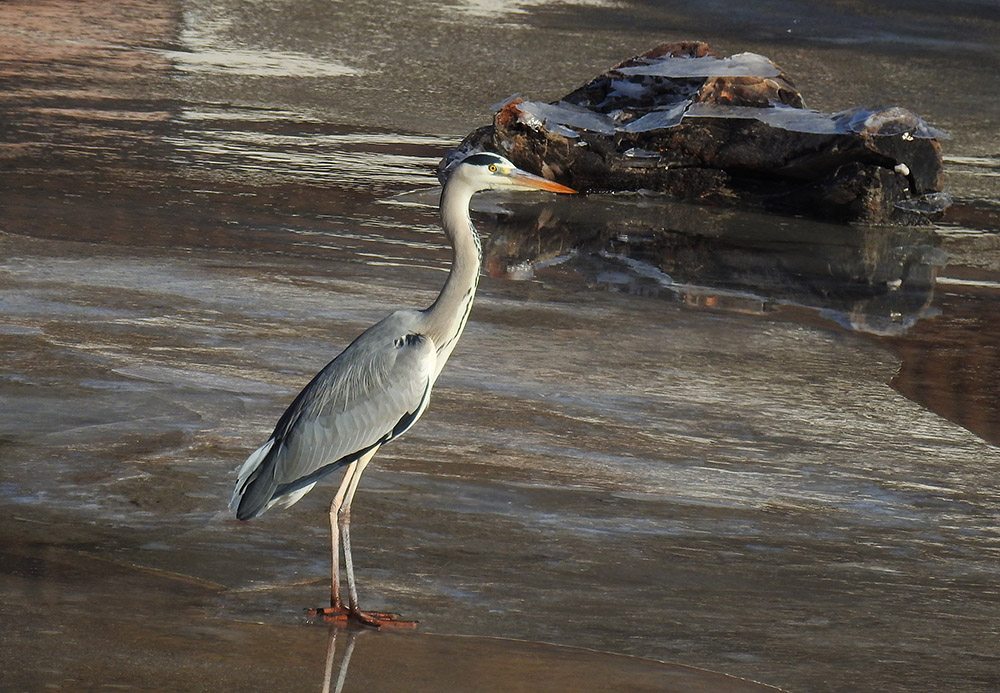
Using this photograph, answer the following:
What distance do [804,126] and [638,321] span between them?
4.90 meters

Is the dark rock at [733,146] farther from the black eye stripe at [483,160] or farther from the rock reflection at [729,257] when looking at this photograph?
the black eye stripe at [483,160]

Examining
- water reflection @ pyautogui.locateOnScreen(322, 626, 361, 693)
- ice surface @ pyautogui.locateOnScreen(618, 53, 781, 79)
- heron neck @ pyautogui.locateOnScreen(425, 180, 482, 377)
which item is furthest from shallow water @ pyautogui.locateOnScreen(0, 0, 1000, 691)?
ice surface @ pyautogui.locateOnScreen(618, 53, 781, 79)

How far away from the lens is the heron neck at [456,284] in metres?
5.95

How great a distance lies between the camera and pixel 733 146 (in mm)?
14828

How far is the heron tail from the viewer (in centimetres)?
568

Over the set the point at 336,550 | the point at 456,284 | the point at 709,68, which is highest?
the point at 709,68

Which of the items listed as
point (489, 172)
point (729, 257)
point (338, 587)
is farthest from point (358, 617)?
point (729, 257)

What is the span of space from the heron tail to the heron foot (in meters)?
0.42

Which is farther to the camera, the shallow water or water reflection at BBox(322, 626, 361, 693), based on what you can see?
the shallow water

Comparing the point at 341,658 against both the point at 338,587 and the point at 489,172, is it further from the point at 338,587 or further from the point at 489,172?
the point at 489,172

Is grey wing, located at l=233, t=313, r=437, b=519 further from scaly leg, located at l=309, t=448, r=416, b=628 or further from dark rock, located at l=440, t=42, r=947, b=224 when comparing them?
dark rock, located at l=440, t=42, r=947, b=224

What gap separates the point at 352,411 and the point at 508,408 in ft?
8.28

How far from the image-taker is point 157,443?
738cm

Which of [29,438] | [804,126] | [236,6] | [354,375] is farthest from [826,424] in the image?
[236,6]
